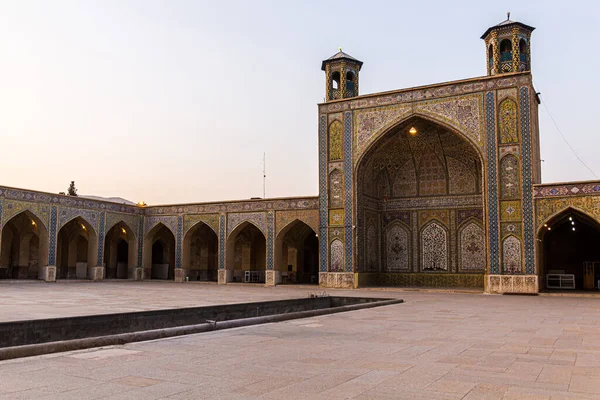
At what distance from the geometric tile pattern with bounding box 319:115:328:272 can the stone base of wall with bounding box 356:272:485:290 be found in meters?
1.27

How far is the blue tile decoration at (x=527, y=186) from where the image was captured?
48.0 ft

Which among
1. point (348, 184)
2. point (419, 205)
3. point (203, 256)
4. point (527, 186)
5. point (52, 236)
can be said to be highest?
point (348, 184)

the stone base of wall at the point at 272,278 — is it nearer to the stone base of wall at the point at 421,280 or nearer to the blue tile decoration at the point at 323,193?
the blue tile decoration at the point at 323,193

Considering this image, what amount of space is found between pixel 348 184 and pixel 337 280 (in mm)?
2993

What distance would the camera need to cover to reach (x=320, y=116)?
60.8 ft

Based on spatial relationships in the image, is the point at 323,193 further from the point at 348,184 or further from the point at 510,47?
the point at 510,47

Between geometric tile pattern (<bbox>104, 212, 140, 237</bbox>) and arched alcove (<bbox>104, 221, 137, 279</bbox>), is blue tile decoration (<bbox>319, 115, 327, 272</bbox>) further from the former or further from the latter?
arched alcove (<bbox>104, 221, 137, 279</bbox>)

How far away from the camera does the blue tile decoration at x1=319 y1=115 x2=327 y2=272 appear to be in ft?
58.4

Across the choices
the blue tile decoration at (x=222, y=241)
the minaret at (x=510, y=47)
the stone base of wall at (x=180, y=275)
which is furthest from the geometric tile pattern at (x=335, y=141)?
the stone base of wall at (x=180, y=275)

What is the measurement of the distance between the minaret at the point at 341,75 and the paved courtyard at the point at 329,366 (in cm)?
1304

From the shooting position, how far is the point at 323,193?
18.1 meters

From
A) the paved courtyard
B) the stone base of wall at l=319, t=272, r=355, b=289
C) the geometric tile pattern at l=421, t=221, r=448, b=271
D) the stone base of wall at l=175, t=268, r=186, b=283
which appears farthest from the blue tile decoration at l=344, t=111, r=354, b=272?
the paved courtyard

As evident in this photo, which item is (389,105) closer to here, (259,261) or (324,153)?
(324,153)

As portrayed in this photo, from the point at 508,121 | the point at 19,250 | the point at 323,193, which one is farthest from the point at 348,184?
the point at 19,250
